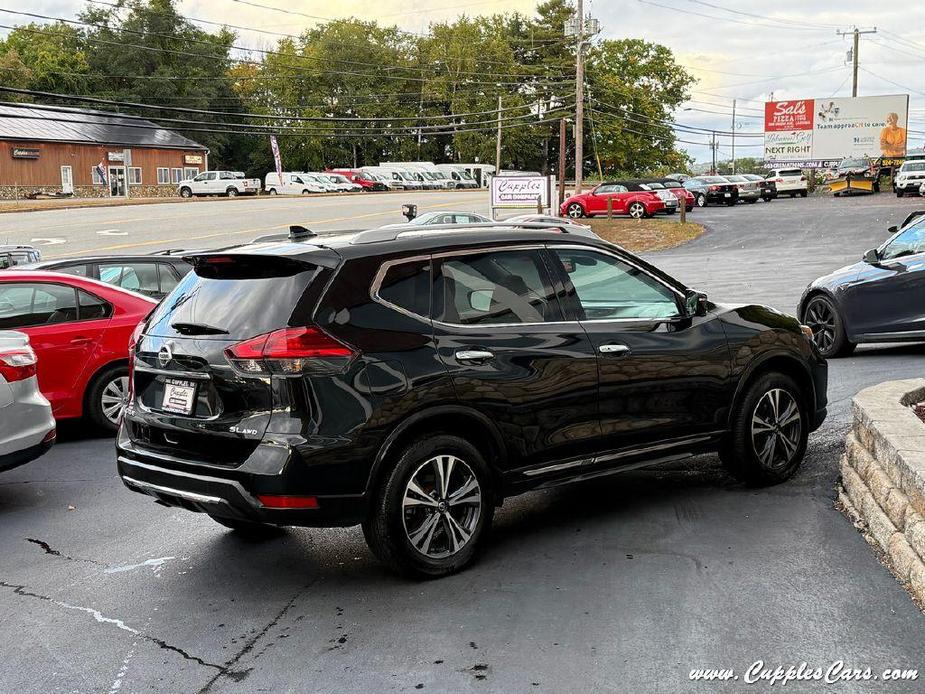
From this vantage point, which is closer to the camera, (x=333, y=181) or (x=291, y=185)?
(x=291, y=185)

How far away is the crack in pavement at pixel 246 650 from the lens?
4102mm

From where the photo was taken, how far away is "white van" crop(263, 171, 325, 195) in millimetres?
75312

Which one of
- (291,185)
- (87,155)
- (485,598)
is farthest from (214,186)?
(485,598)

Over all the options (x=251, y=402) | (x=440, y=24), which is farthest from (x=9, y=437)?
(x=440, y=24)

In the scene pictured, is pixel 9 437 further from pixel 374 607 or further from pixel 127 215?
pixel 127 215

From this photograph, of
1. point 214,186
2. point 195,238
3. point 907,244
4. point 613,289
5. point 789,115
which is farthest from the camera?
point 789,115

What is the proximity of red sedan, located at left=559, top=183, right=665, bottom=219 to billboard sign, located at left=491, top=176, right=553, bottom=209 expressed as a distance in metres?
6.87

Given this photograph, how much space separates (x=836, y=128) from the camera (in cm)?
7212

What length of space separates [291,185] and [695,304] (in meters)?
71.6

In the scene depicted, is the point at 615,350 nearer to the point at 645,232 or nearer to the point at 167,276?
the point at 167,276

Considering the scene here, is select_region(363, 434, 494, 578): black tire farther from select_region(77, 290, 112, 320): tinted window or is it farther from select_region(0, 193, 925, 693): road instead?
select_region(77, 290, 112, 320): tinted window

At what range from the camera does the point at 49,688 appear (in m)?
4.07

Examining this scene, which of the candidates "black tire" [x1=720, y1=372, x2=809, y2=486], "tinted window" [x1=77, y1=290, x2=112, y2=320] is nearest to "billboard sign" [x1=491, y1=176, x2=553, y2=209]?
"tinted window" [x1=77, y1=290, x2=112, y2=320]

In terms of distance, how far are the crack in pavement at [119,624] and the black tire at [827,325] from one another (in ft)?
29.0
